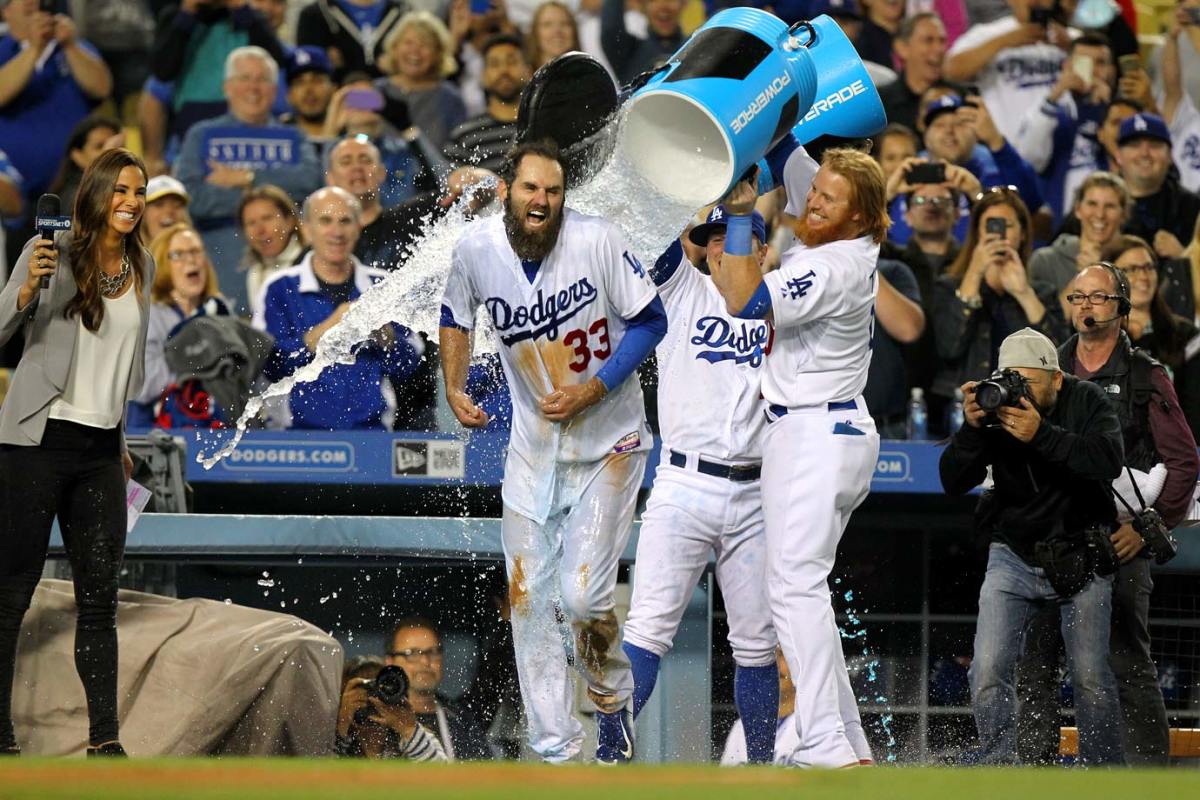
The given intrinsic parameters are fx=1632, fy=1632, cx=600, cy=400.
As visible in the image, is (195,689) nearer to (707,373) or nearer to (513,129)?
(707,373)

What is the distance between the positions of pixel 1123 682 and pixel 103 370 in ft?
11.9

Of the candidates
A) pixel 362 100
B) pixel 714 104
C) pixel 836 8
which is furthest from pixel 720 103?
pixel 836 8

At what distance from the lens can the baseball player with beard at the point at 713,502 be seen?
5.44 metres

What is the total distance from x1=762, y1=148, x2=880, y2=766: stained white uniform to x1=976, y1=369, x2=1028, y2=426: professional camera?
553 millimetres

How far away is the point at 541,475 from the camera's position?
5.18 metres

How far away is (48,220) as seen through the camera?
5.14 metres

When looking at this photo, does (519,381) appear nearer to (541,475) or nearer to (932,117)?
(541,475)

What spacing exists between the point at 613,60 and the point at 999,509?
4.74 m

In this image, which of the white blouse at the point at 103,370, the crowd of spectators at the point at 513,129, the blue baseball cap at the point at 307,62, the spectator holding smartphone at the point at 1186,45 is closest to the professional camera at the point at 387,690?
the white blouse at the point at 103,370

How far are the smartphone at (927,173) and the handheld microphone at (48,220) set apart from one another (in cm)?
470

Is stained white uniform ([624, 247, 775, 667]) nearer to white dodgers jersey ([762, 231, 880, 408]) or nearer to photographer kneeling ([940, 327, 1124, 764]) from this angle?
white dodgers jersey ([762, 231, 880, 408])

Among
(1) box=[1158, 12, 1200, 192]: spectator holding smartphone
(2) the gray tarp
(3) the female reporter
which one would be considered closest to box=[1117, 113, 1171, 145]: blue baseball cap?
(1) box=[1158, 12, 1200, 192]: spectator holding smartphone

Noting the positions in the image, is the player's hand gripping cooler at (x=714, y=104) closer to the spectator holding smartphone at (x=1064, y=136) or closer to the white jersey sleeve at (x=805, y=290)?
the white jersey sleeve at (x=805, y=290)

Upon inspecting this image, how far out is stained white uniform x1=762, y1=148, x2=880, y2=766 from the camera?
16.1ft
